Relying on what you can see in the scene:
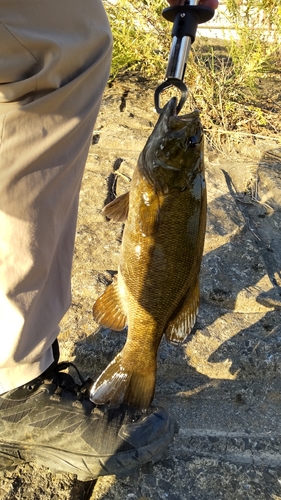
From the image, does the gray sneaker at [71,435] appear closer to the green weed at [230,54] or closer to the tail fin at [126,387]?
the tail fin at [126,387]

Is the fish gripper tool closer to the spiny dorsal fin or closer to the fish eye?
the fish eye

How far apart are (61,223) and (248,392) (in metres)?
1.18

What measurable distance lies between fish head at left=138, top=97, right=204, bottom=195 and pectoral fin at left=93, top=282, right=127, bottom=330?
0.50 metres

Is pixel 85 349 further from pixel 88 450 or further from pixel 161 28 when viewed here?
pixel 161 28

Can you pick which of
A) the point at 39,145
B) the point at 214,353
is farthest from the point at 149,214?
the point at 214,353

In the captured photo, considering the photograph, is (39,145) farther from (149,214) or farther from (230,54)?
(230,54)

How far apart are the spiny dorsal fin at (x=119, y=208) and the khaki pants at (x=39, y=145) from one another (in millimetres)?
262

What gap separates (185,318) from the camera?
1.95 m

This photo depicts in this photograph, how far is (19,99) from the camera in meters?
1.41

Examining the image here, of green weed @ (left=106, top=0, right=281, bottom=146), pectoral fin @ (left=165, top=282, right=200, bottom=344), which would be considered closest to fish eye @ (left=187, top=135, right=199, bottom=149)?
pectoral fin @ (left=165, top=282, right=200, bottom=344)

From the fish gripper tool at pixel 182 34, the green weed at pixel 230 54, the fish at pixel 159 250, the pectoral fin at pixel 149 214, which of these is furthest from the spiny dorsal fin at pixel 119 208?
the green weed at pixel 230 54

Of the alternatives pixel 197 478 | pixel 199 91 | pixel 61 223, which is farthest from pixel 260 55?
pixel 197 478

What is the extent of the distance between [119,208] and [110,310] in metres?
0.43

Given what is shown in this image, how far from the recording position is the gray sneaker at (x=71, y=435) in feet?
5.88
